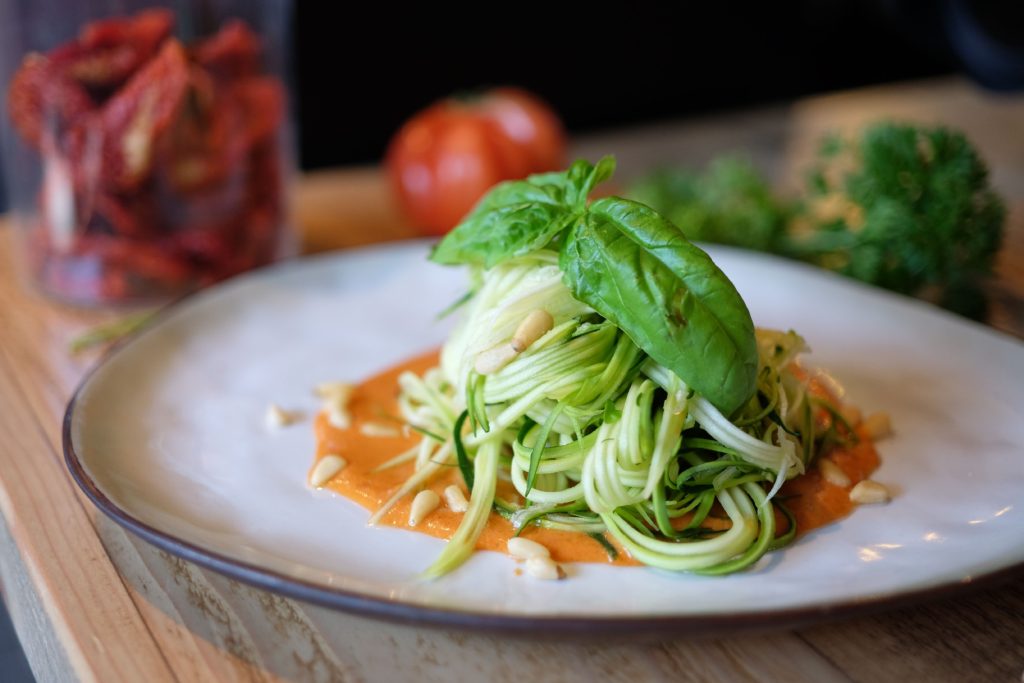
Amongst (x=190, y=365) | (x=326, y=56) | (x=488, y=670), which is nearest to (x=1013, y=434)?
(x=488, y=670)

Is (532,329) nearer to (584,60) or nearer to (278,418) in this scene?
(278,418)

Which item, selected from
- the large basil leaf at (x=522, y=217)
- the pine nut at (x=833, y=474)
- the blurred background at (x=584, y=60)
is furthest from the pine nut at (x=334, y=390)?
the blurred background at (x=584, y=60)

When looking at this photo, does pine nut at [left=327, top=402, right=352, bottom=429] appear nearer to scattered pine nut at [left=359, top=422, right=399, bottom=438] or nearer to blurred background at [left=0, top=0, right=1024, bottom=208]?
scattered pine nut at [left=359, top=422, right=399, bottom=438]

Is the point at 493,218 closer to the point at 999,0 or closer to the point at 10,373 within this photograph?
the point at 10,373

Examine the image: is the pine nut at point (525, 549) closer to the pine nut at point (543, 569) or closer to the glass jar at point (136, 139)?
the pine nut at point (543, 569)

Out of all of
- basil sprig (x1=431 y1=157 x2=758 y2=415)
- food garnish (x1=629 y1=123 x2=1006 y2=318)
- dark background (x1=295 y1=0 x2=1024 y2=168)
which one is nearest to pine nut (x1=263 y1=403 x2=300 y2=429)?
basil sprig (x1=431 y1=157 x2=758 y2=415)

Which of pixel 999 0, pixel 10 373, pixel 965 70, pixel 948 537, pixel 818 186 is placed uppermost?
pixel 999 0
